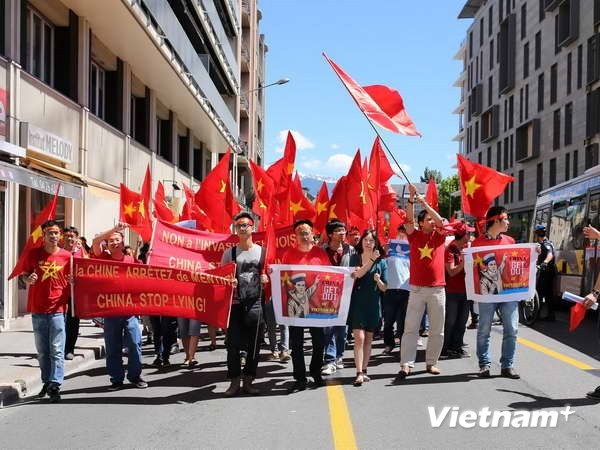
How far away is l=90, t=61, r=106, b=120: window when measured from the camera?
18.8 metres

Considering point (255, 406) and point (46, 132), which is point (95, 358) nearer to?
point (255, 406)

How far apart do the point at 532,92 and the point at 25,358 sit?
152 ft

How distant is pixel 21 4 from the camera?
1435cm

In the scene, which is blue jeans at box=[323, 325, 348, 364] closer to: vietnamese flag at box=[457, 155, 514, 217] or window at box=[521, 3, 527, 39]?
vietnamese flag at box=[457, 155, 514, 217]

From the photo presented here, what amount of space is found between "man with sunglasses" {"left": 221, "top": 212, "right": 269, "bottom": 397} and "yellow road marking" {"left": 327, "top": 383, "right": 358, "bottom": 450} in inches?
32.6

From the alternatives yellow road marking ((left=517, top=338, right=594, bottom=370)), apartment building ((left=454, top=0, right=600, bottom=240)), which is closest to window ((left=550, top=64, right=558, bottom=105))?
apartment building ((left=454, top=0, right=600, bottom=240))

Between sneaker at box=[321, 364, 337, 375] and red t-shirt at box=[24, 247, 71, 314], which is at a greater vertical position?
red t-shirt at box=[24, 247, 71, 314]

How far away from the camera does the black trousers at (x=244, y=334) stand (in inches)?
286

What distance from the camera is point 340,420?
5.96m

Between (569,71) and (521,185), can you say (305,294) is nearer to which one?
(569,71)

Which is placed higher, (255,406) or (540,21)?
(540,21)

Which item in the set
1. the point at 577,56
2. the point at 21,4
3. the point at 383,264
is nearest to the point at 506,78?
the point at 577,56

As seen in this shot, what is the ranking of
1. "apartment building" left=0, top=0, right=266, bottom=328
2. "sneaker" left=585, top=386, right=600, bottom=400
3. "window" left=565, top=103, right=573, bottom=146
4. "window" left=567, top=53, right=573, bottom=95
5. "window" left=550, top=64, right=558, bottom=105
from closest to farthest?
"sneaker" left=585, top=386, right=600, bottom=400
"apartment building" left=0, top=0, right=266, bottom=328
"window" left=565, top=103, right=573, bottom=146
"window" left=567, top=53, right=573, bottom=95
"window" left=550, top=64, right=558, bottom=105

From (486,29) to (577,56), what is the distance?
24656 millimetres
